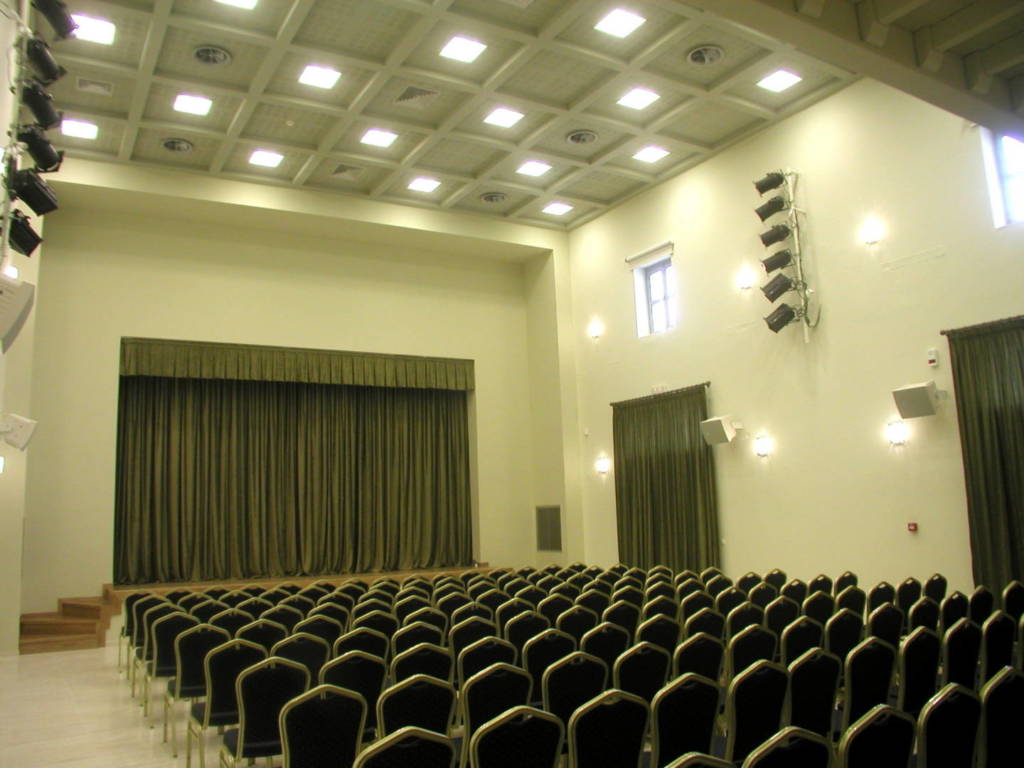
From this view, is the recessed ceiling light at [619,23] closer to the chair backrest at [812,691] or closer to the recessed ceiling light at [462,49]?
the recessed ceiling light at [462,49]

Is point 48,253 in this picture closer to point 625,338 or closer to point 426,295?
point 426,295

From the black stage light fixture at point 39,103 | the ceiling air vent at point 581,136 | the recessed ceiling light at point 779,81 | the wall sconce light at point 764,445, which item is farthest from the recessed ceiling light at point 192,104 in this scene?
the wall sconce light at point 764,445

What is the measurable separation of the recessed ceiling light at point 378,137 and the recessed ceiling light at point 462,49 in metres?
2.27

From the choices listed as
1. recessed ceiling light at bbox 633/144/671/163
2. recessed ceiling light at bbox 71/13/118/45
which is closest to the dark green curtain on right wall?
recessed ceiling light at bbox 633/144/671/163

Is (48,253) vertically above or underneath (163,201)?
underneath

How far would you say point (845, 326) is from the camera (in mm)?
11438

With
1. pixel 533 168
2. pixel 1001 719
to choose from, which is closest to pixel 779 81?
pixel 533 168

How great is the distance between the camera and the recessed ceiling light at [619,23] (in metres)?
10.0

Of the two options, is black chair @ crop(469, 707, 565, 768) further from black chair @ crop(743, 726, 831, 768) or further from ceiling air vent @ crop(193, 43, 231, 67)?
ceiling air vent @ crop(193, 43, 231, 67)

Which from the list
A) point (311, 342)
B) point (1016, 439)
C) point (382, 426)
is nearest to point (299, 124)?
point (311, 342)

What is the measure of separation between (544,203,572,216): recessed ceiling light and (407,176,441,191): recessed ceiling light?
2335mm

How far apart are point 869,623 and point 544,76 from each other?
8382mm

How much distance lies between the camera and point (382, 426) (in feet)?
55.7

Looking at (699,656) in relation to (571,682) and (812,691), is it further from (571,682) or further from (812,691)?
(571,682)
